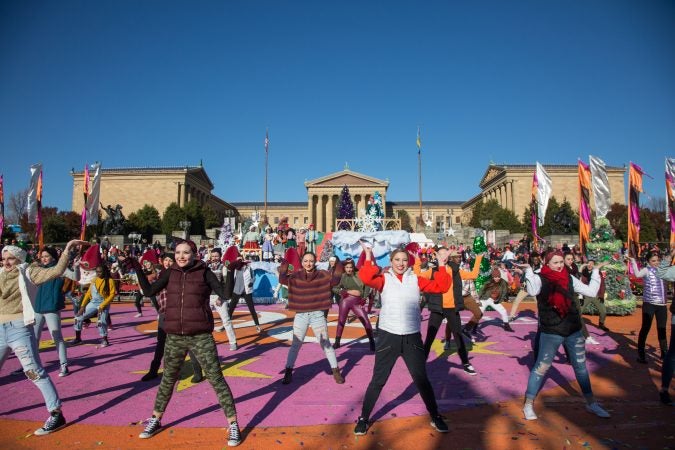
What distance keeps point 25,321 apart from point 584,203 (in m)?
14.8

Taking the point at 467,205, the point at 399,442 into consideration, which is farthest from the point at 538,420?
the point at 467,205

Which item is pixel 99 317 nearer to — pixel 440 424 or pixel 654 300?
pixel 440 424

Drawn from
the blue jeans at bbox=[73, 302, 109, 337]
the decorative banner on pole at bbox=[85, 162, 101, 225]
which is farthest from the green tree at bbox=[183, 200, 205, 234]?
the blue jeans at bbox=[73, 302, 109, 337]

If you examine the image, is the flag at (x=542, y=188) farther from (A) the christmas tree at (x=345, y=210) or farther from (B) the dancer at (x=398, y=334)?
(A) the christmas tree at (x=345, y=210)

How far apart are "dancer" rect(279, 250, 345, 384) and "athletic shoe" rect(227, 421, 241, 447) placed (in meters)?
1.78

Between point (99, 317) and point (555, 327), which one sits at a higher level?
point (555, 327)

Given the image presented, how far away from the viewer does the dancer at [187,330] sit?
13.2ft

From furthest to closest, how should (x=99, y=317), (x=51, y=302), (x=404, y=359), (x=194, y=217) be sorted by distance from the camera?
1. (x=194, y=217)
2. (x=99, y=317)
3. (x=51, y=302)
4. (x=404, y=359)

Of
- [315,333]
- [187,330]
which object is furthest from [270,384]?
[187,330]

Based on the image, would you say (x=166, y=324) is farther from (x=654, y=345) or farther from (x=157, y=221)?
(x=157, y=221)

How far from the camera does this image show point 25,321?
4.33 metres

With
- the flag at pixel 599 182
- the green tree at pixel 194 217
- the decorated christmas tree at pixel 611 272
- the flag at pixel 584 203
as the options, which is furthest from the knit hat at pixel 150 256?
the green tree at pixel 194 217

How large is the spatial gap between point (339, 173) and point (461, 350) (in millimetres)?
91039

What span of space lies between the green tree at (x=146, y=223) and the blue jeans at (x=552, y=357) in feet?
195
